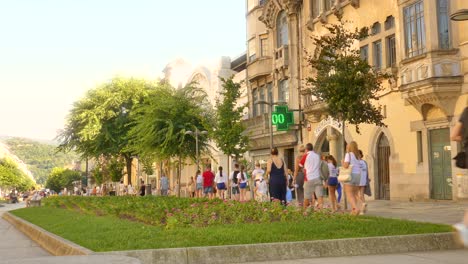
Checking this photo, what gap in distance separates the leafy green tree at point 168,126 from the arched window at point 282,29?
7037 millimetres

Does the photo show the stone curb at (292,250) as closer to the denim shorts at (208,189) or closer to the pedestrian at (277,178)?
the pedestrian at (277,178)

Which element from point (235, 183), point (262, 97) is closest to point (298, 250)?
point (235, 183)

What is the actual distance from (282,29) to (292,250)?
32.2m

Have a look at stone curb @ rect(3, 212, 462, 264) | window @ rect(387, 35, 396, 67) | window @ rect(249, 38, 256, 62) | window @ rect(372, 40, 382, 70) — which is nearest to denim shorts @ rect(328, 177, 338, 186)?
stone curb @ rect(3, 212, 462, 264)

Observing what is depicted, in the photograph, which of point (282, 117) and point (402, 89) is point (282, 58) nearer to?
point (282, 117)

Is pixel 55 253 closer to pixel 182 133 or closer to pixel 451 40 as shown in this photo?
Result: pixel 451 40

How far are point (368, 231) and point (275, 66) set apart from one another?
30.4 meters

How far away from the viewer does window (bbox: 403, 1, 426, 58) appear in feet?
80.5

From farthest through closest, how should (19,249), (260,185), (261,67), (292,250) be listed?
(261,67) → (260,185) → (19,249) → (292,250)

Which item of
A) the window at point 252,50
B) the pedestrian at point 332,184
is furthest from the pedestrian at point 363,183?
the window at point 252,50

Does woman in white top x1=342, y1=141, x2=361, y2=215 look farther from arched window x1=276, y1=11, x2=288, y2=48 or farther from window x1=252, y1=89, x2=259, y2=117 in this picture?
window x1=252, y1=89, x2=259, y2=117

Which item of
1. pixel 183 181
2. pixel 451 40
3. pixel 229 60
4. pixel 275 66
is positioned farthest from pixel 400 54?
pixel 183 181

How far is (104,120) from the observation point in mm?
49750

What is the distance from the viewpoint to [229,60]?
A: 59.5m
